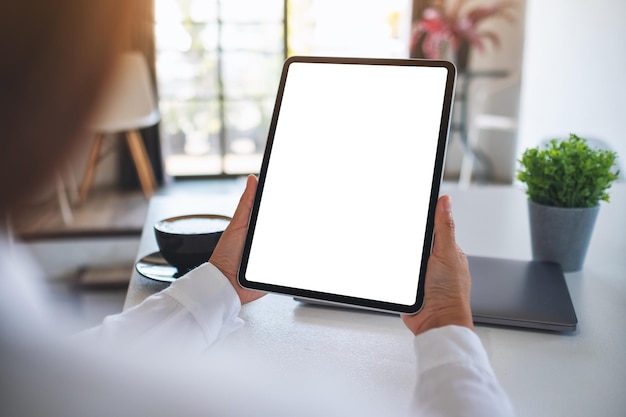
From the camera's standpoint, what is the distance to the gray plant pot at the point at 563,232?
86 cm

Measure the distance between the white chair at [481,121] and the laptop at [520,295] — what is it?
10.7 feet

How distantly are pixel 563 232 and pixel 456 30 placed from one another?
3165mm

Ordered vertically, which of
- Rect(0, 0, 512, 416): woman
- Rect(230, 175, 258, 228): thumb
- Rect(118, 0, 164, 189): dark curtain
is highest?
Rect(0, 0, 512, 416): woman

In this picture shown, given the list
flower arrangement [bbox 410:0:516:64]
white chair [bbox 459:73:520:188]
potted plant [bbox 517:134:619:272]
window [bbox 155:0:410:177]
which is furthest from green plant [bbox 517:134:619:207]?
window [bbox 155:0:410:177]

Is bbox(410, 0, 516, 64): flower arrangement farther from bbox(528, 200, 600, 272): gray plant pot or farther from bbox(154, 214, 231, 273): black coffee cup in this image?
bbox(154, 214, 231, 273): black coffee cup

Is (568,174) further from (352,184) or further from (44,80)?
(44,80)

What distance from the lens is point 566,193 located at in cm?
86

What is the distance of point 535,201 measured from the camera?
89 centimetres

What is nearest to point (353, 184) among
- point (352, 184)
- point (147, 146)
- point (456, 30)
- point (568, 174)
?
point (352, 184)

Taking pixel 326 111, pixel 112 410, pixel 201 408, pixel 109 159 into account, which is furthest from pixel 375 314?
pixel 109 159

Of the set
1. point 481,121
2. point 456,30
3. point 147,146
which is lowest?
point 147,146

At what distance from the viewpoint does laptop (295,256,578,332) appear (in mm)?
697

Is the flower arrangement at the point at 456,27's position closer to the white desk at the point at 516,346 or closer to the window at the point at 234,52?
the window at the point at 234,52

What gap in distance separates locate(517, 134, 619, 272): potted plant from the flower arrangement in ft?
10.0
